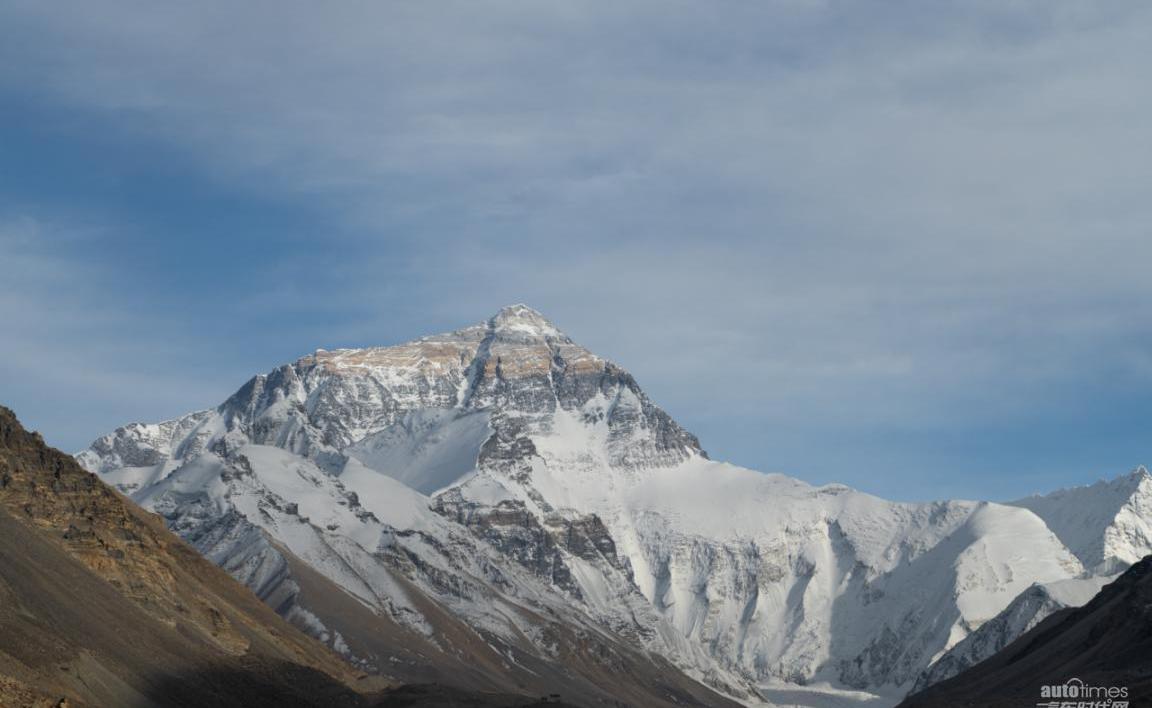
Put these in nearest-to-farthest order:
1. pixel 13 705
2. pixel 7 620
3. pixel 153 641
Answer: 1. pixel 13 705
2. pixel 7 620
3. pixel 153 641

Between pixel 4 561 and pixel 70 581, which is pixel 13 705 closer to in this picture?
pixel 4 561

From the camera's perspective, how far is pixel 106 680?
170375mm

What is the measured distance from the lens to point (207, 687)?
19325 cm

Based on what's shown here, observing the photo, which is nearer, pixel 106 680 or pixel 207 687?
pixel 106 680

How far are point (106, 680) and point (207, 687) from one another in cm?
2390

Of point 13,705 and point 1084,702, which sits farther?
point 1084,702

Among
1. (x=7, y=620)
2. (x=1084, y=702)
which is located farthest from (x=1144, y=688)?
(x=7, y=620)

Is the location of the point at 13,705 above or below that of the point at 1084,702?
below

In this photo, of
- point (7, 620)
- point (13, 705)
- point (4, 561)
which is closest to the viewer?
point (13, 705)

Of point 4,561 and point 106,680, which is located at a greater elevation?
point 4,561

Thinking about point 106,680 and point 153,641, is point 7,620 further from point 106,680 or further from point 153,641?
point 153,641

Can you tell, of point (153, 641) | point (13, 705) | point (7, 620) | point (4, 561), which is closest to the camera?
point (13, 705)

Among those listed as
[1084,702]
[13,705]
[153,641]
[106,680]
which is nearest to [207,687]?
[153,641]

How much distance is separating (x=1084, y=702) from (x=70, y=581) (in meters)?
111
